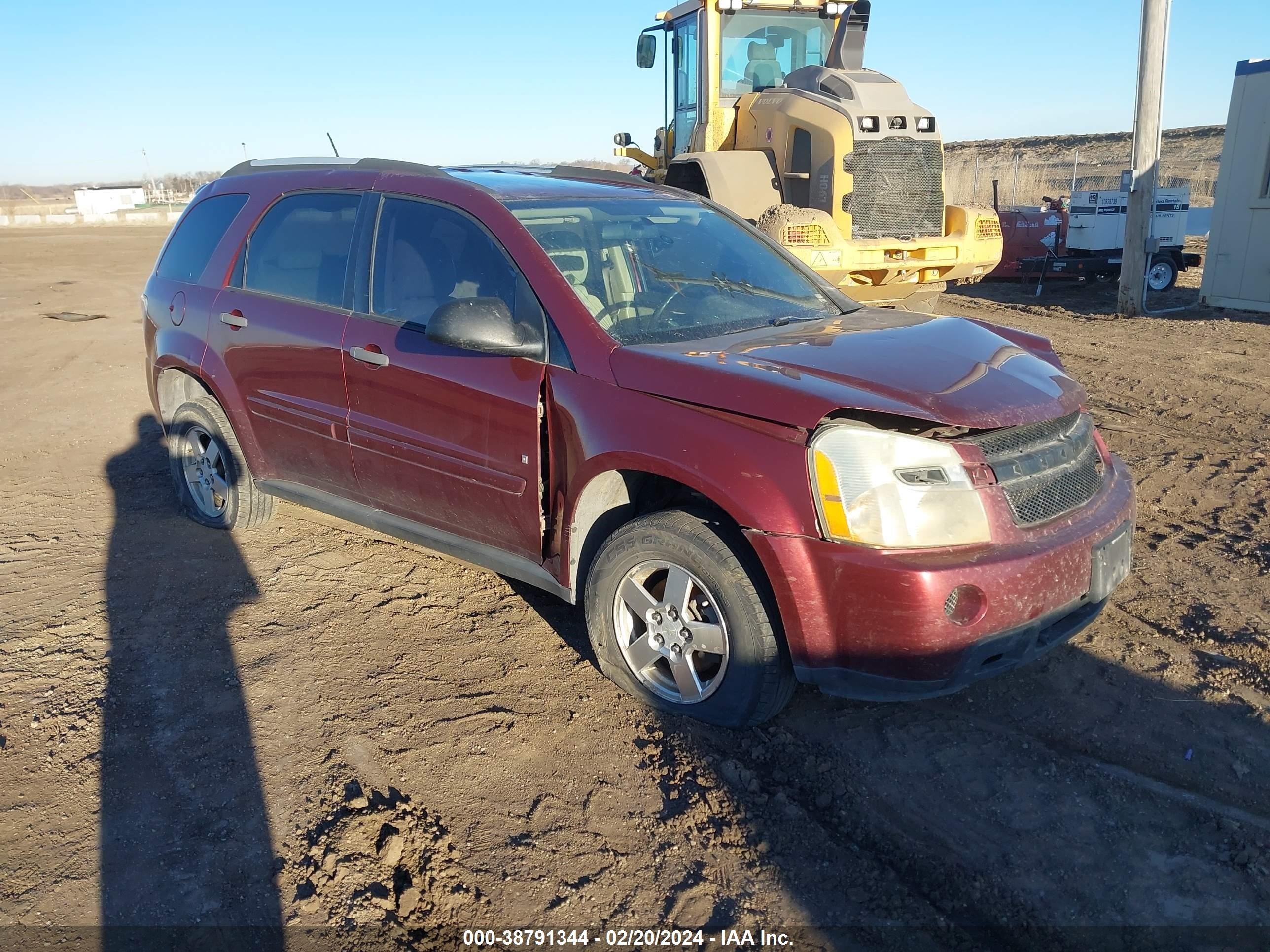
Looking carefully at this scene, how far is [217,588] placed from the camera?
4.67m

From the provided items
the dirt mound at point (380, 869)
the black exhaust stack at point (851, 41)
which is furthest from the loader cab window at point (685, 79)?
the dirt mound at point (380, 869)

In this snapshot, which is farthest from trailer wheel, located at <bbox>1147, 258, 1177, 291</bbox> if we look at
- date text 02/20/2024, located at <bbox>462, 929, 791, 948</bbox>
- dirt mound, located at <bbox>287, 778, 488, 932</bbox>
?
dirt mound, located at <bbox>287, 778, 488, 932</bbox>

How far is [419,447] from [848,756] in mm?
2079

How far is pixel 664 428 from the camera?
322cm

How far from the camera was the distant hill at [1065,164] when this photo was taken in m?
30.3

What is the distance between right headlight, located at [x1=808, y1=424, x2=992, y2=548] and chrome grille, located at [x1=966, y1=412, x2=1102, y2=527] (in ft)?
0.52

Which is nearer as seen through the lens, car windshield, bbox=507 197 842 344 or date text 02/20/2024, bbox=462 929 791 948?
date text 02/20/2024, bbox=462 929 791 948

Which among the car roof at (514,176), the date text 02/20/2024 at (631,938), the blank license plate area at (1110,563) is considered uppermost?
the car roof at (514,176)

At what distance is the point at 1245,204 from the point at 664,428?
12.8m

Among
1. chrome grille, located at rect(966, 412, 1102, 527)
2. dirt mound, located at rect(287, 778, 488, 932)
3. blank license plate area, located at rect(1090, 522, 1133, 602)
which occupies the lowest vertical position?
dirt mound, located at rect(287, 778, 488, 932)

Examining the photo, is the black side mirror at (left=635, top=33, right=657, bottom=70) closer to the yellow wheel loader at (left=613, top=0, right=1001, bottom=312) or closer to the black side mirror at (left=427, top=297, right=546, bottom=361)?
the yellow wheel loader at (left=613, top=0, right=1001, bottom=312)

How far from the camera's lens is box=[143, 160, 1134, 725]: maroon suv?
116 inches

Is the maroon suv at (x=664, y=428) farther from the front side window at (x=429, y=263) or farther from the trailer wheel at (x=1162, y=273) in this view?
the trailer wheel at (x=1162, y=273)

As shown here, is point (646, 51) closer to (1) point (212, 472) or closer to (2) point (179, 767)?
(1) point (212, 472)
